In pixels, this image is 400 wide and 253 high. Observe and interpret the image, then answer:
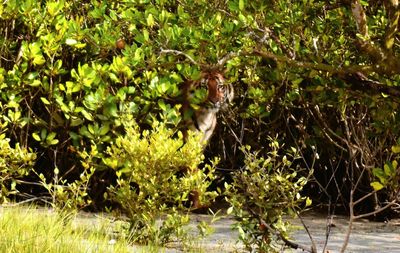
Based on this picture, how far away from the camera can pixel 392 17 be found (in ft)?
12.8

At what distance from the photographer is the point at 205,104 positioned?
23.6 ft

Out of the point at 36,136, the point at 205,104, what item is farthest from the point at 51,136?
Result: the point at 205,104

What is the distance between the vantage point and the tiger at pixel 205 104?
278 inches

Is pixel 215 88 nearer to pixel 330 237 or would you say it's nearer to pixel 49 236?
pixel 330 237

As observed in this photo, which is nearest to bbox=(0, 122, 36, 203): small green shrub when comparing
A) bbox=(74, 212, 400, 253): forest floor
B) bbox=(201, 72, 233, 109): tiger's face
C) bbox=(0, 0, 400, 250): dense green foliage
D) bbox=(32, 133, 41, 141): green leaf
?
bbox=(0, 0, 400, 250): dense green foliage

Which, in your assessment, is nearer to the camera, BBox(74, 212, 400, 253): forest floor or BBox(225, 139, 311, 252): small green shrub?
BBox(225, 139, 311, 252): small green shrub

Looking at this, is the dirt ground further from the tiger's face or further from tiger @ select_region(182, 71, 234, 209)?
the tiger's face

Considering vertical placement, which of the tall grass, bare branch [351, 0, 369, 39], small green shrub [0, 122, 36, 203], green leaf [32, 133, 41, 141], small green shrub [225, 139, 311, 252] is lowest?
small green shrub [0, 122, 36, 203]

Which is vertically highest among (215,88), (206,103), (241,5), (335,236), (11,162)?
(241,5)

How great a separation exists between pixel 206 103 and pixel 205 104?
0.01 metres

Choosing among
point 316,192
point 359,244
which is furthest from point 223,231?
point 316,192

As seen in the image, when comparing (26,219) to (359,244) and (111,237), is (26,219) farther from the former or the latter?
(359,244)

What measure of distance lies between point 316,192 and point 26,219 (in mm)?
3763

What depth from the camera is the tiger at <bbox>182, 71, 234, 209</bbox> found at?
23.1 ft
